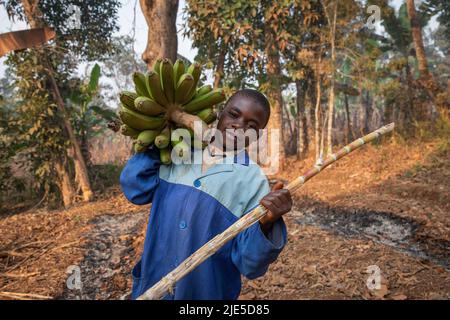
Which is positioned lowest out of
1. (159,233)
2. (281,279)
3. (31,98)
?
(281,279)

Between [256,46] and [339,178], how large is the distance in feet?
13.5

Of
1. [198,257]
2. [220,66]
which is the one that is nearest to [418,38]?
[220,66]

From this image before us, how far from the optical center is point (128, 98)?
1565 mm

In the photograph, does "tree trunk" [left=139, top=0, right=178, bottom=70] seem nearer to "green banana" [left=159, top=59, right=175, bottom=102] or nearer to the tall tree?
the tall tree

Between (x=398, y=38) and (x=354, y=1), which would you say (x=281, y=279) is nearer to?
(x=354, y=1)

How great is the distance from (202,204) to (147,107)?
1.63 feet

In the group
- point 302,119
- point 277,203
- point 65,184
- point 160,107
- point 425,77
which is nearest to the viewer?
point 277,203

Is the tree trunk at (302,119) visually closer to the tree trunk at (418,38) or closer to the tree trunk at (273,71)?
the tree trunk at (273,71)

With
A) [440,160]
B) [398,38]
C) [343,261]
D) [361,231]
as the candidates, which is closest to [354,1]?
[398,38]

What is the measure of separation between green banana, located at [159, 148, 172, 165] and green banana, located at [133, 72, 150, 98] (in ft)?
0.92

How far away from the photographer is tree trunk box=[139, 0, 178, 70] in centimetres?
524

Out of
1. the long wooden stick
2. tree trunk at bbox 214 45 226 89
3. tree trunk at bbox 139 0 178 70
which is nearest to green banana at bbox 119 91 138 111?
the long wooden stick

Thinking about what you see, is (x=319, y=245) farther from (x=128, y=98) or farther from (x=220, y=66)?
(x=220, y=66)

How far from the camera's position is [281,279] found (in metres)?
3.88
